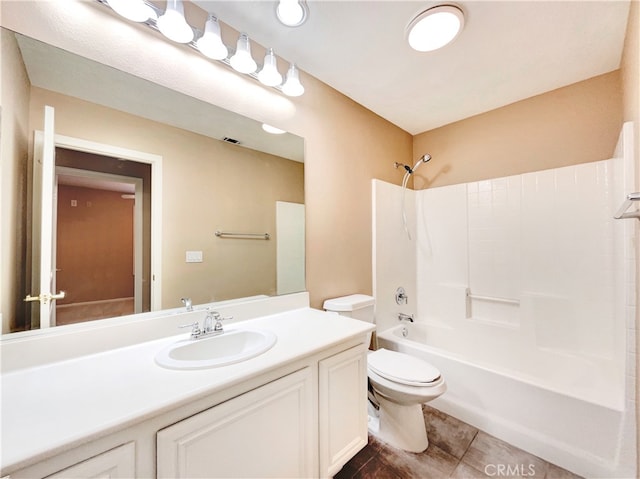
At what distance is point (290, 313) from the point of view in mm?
1549

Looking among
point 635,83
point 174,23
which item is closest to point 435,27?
point 635,83

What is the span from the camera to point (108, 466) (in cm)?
60

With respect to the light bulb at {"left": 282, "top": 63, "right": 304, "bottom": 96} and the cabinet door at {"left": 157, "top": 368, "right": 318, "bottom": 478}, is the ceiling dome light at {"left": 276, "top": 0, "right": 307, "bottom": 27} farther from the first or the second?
the cabinet door at {"left": 157, "top": 368, "right": 318, "bottom": 478}

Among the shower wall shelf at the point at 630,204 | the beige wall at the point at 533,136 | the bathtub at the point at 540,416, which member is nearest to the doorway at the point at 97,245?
the bathtub at the point at 540,416

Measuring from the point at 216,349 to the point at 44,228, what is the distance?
2.60ft

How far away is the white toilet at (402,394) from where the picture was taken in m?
1.37

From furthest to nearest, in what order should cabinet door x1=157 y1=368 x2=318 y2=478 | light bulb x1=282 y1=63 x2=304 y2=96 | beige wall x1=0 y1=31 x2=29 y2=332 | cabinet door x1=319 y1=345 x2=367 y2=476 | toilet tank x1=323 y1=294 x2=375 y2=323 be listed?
toilet tank x1=323 y1=294 x2=375 y2=323
light bulb x1=282 y1=63 x2=304 y2=96
cabinet door x1=319 y1=345 x2=367 y2=476
beige wall x1=0 y1=31 x2=29 y2=332
cabinet door x1=157 y1=368 x2=318 y2=478

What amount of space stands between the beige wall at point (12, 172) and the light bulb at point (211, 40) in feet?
2.12

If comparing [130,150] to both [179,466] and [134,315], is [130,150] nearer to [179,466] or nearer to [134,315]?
[134,315]

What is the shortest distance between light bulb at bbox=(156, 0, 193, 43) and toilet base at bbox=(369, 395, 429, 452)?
2181 millimetres

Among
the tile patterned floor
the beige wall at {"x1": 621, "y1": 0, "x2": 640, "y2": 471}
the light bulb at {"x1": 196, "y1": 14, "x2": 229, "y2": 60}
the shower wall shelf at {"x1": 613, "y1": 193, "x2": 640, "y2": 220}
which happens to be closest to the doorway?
the light bulb at {"x1": 196, "y1": 14, "x2": 229, "y2": 60}

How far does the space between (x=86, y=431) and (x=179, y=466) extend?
0.28 m

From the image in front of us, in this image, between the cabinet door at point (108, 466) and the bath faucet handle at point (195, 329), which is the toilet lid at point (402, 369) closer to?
the bath faucet handle at point (195, 329)

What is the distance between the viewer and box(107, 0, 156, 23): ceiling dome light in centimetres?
100
